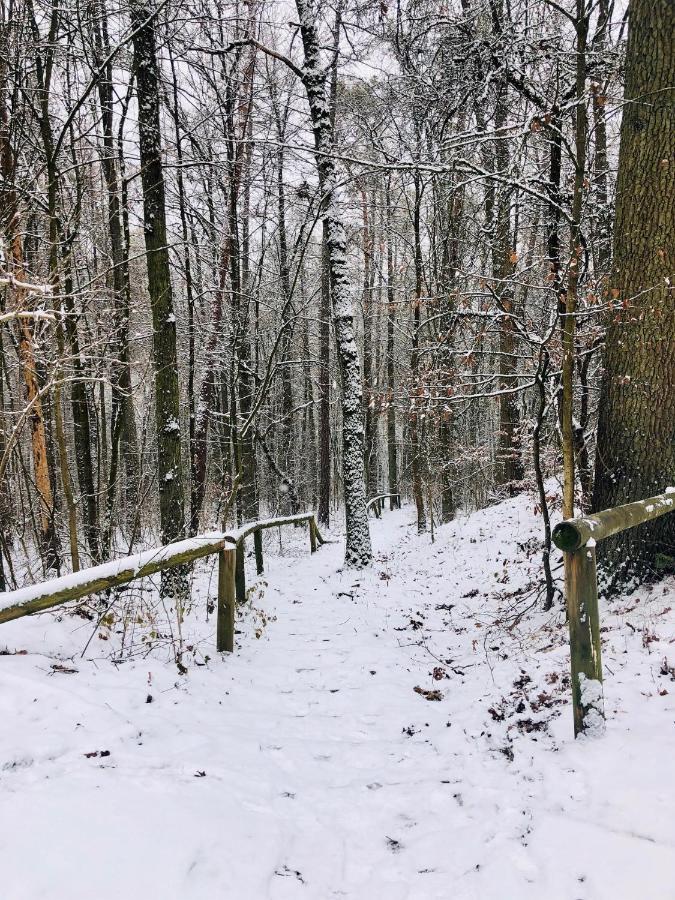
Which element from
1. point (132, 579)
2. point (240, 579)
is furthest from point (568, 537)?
point (240, 579)

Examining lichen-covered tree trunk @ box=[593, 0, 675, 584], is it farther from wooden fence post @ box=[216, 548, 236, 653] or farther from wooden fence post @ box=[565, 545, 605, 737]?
wooden fence post @ box=[216, 548, 236, 653]

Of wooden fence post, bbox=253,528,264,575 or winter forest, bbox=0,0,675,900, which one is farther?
wooden fence post, bbox=253,528,264,575

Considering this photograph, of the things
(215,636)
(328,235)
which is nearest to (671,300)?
(215,636)

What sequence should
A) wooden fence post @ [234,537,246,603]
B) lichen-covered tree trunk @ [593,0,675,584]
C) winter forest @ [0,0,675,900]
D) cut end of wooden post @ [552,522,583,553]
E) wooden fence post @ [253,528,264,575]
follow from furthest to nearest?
wooden fence post @ [253,528,264,575], wooden fence post @ [234,537,246,603], lichen-covered tree trunk @ [593,0,675,584], cut end of wooden post @ [552,522,583,553], winter forest @ [0,0,675,900]

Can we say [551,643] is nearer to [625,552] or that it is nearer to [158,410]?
[625,552]

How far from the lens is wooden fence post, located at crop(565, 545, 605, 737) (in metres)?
2.78

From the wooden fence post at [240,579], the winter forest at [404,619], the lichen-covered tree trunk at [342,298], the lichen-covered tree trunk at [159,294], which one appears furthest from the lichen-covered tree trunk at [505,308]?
the lichen-covered tree trunk at [159,294]

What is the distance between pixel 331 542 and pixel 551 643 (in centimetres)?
943

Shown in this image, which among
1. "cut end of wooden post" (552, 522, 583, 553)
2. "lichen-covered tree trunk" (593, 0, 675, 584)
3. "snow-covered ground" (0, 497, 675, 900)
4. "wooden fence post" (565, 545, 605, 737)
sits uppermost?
"lichen-covered tree trunk" (593, 0, 675, 584)

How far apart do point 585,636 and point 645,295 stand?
10.7 feet

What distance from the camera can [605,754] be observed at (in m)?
2.71

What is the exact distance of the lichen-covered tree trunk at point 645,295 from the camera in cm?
448

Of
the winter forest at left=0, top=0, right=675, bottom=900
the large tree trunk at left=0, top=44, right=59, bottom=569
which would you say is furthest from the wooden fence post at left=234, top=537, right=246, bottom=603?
the large tree trunk at left=0, top=44, right=59, bottom=569

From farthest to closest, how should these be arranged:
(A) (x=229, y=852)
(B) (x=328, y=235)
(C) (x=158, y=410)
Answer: (B) (x=328, y=235)
(C) (x=158, y=410)
(A) (x=229, y=852)
